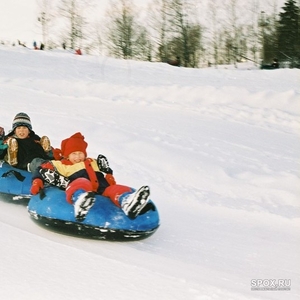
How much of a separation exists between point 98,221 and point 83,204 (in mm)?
176

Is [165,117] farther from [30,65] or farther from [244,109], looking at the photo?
[30,65]

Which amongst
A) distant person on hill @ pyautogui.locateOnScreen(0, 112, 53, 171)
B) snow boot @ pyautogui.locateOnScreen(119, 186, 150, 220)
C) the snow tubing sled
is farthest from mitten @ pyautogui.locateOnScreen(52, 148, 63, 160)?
snow boot @ pyautogui.locateOnScreen(119, 186, 150, 220)

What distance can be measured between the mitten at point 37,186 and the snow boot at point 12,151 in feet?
3.18

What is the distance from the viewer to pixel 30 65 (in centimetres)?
1455

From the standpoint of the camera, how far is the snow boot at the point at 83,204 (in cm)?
364

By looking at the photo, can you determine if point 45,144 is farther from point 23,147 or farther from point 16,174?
point 16,174

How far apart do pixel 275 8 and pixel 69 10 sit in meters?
12.0

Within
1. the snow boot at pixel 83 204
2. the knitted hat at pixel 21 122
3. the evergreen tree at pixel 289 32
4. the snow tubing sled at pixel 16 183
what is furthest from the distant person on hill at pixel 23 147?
the evergreen tree at pixel 289 32

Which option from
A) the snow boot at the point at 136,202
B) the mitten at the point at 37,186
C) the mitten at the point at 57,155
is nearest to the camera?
the snow boot at the point at 136,202

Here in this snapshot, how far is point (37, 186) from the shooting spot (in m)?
4.13

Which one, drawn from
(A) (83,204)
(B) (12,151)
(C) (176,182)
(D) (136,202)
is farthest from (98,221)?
(C) (176,182)

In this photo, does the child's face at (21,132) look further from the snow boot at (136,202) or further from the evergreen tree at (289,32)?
the evergreen tree at (289,32)

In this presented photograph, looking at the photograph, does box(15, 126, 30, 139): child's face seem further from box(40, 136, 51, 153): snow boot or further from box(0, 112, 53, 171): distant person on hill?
box(40, 136, 51, 153): snow boot

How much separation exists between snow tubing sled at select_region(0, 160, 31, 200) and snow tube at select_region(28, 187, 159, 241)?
2.58ft
